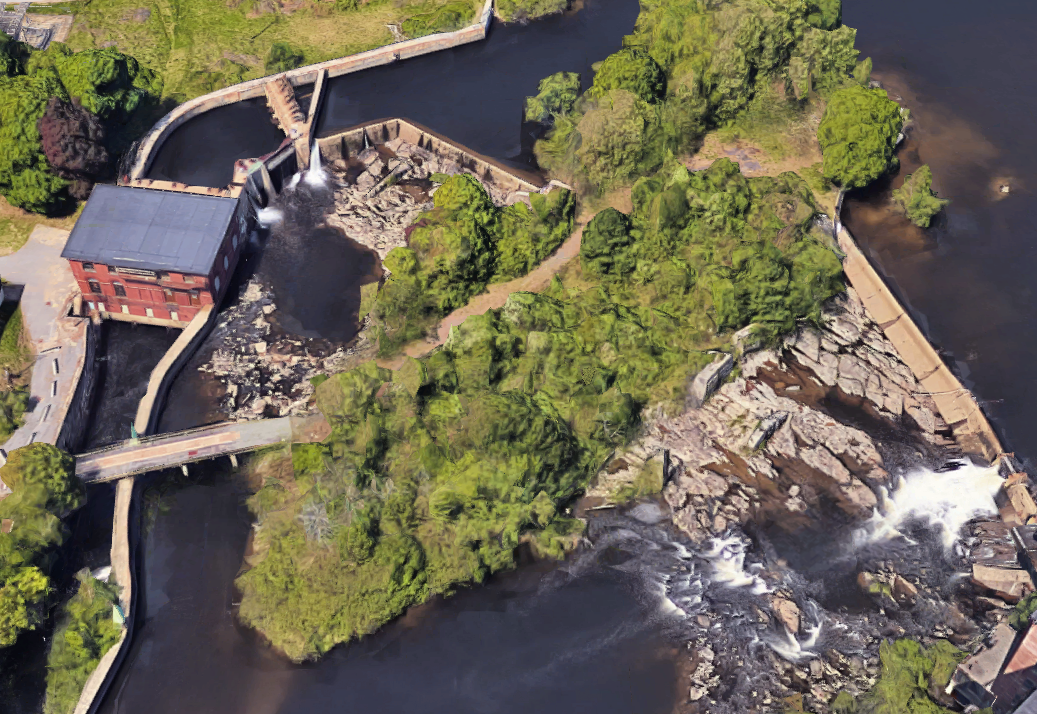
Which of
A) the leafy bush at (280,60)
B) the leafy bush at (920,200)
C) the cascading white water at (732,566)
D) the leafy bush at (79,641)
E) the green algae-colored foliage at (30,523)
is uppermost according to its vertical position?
the leafy bush at (920,200)

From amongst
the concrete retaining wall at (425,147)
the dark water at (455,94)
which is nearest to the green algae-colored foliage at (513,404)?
the concrete retaining wall at (425,147)

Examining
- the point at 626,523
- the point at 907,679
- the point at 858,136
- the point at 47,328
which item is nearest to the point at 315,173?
the point at 47,328

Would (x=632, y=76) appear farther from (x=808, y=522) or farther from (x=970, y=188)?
(x=808, y=522)

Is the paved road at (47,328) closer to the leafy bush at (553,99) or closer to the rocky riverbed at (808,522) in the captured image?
the rocky riverbed at (808,522)

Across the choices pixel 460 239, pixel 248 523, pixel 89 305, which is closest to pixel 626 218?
pixel 460 239

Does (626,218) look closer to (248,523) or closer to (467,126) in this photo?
(467,126)

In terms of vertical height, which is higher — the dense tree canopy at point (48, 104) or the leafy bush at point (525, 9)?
the leafy bush at point (525, 9)
